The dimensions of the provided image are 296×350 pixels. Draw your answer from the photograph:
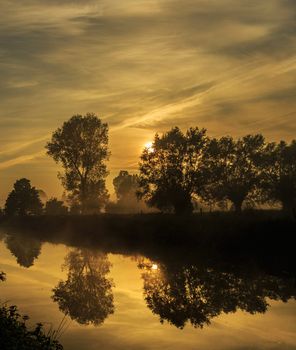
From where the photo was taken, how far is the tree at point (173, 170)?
246 feet

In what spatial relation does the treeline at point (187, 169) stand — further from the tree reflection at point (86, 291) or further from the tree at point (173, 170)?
Answer: the tree reflection at point (86, 291)

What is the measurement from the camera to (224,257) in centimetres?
4372

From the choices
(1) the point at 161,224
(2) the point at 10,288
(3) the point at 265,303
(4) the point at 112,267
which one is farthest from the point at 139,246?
(3) the point at 265,303

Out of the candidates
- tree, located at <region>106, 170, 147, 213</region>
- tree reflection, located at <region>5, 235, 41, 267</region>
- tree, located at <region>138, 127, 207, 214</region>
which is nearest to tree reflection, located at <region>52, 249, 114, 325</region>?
tree reflection, located at <region>5, 235, 41, 267</region>

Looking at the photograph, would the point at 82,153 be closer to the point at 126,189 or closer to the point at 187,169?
the point at 187,169

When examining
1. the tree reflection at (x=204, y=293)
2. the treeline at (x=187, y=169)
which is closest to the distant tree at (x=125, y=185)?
the treeline at (x=187, y=169)

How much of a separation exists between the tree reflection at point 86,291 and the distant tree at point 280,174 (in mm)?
58450

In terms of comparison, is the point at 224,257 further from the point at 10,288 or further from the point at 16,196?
the point at 16,196

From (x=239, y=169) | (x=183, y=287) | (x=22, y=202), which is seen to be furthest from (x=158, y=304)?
(x=22, y=202)

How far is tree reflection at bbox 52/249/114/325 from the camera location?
2482 cm

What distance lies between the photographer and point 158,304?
26.6 metres

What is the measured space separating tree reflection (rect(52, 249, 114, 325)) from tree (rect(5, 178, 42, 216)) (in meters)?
92.1

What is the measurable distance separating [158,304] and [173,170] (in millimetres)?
50360

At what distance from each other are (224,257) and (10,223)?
90168 millimetres
